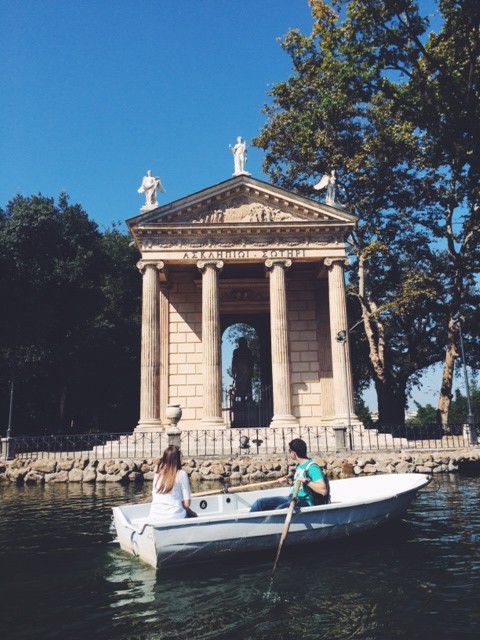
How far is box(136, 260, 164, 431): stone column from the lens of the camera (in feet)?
87.6

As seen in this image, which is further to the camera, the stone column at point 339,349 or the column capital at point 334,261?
the column capital at point 334,261

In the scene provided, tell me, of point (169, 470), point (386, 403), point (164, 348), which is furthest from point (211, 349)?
point (169, 470)

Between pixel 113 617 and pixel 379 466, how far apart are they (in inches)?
568

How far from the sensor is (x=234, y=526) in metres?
8.02

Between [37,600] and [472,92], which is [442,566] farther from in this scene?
[472,92]

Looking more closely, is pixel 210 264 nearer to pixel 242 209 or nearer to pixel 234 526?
pixel 242 209

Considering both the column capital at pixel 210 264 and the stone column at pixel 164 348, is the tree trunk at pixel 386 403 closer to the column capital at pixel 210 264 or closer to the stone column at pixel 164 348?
the column capital at pixel 210 264

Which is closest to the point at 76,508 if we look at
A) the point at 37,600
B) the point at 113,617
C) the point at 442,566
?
the point at 37,600

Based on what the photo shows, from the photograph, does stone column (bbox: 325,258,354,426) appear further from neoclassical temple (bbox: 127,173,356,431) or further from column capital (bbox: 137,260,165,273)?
column capital (bbox: 137,260,165,273)

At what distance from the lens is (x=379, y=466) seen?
61.6ft

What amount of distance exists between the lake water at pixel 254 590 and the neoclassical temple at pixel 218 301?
650 inches

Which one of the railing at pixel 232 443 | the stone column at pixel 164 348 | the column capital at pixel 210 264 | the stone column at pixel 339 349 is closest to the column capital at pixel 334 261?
the stone column at pixel 339 349

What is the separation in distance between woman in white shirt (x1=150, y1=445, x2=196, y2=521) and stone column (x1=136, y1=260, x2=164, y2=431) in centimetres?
1835

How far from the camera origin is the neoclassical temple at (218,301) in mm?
27438
